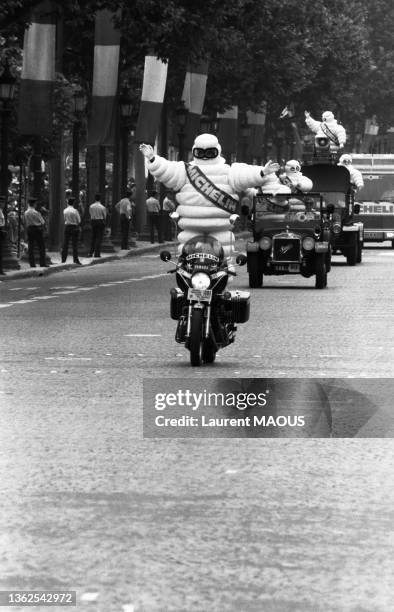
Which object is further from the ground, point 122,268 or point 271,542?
→ point 271,542

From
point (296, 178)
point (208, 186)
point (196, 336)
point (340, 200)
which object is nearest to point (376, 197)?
point (340, 200)

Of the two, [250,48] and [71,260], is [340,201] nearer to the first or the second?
[71,260]

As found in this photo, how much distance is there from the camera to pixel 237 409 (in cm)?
1264

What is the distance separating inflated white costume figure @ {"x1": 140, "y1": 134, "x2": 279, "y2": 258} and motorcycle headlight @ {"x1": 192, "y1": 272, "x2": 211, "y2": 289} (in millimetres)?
860

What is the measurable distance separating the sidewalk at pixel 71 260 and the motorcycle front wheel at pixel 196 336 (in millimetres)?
19017

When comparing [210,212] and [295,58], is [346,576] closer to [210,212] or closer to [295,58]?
[210,212]

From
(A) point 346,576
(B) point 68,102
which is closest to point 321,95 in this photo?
(B) point 68,102

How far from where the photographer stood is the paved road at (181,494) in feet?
22.4

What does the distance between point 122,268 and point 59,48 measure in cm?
608

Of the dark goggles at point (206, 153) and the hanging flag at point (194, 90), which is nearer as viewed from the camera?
the dark goggles at point (206, 153)

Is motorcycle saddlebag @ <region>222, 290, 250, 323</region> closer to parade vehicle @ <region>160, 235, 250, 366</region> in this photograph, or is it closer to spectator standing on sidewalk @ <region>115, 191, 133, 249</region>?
parade vehicle @ <region>160, 235, 250, 366</region>

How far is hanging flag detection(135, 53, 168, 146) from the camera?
45156 millimetres

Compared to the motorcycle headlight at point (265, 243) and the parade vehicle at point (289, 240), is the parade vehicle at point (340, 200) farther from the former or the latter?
the motorcycle headlight at point (265, 243)

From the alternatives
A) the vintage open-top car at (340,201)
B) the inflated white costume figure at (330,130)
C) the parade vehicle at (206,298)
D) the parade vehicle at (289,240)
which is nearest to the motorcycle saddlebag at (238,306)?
the parade vehicle at (206,298)
